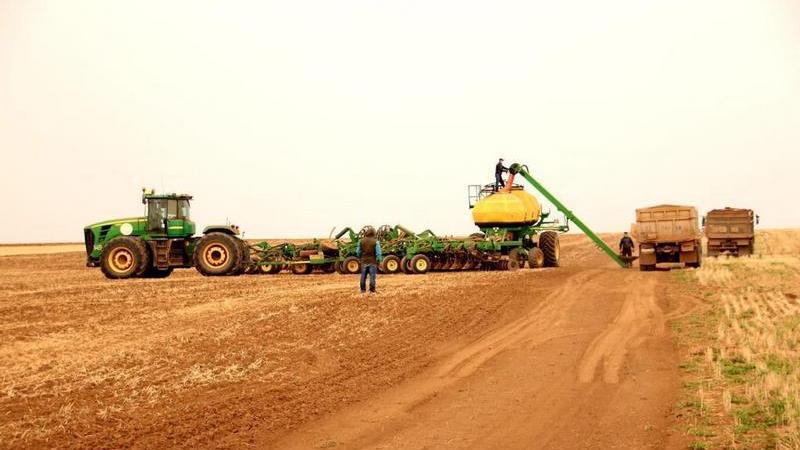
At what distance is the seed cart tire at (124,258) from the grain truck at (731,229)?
26.9 m

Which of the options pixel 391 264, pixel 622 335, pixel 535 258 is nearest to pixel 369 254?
pixel 622 335

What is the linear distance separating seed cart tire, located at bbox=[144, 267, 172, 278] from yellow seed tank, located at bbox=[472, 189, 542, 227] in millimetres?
12878

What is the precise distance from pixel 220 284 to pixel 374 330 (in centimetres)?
1116

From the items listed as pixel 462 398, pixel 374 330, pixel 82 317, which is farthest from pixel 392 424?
pixel 82 317

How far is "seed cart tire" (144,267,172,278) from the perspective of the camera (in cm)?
2812

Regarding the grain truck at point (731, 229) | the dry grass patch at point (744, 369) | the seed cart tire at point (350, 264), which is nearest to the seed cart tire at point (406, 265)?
the seed cart tire at point (350, 264)

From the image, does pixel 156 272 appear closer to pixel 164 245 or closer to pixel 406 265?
pixel 164 245

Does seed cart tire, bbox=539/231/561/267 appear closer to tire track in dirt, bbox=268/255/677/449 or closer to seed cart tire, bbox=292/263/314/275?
seed cart tire, bbox=292/263/314/275

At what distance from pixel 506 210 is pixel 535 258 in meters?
2.36

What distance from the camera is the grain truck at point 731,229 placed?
123 ft

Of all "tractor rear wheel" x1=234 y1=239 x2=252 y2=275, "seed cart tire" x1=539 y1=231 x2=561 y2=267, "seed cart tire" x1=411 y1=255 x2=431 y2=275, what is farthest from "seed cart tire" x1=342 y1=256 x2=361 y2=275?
"seed cart tire" x1=539 y1=231 x2=561 y2=267

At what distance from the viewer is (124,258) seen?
27.4 metres

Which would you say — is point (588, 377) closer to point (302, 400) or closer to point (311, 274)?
point (302, 400)

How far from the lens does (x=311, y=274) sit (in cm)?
3017
